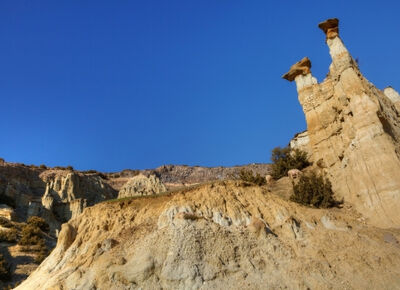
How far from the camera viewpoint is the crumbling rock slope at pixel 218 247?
31.8ft

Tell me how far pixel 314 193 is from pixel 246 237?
763 cm

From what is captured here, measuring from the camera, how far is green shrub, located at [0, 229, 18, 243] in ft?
78.5

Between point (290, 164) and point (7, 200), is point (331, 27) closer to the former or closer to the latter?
point (290, 164)

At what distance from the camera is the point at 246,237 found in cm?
1111

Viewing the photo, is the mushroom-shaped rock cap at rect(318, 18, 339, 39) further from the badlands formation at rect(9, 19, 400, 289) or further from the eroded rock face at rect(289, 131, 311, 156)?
the eroded rock face at rect(289, 131, 311, 156)

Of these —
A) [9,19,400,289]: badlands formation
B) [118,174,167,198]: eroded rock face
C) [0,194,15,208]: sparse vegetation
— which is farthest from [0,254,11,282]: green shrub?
[118,174,167,198]: eroded rock face

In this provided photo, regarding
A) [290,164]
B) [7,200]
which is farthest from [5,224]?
[290,164]

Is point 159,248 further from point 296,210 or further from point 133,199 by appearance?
point 296,210

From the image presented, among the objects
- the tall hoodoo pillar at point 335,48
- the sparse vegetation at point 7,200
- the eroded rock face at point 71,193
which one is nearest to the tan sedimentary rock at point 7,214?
the sparse vegetation at point 7,200

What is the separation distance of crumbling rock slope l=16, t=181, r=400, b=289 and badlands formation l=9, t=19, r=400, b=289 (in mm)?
36

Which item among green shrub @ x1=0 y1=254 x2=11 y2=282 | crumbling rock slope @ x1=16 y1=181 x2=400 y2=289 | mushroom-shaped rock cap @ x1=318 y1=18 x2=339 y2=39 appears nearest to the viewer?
crumbling rock slope @ x1=16 y1=181 x2=400 y2=289

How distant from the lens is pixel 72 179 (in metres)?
50.8

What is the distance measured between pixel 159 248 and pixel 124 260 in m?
1.12

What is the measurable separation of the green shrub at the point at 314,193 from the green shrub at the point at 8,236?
2013 centimetres
